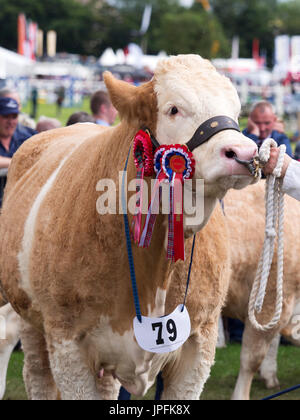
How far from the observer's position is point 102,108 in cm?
Result: 749

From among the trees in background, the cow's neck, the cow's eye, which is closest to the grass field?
the cow's neck

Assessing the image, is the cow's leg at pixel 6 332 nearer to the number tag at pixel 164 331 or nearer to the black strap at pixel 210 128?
the number tag at pixel 164 331

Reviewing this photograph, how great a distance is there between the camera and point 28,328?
459 centimetres

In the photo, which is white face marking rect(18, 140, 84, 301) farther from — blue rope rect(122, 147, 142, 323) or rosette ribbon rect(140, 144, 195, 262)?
rosette ribbon rect(140, 144, 195, 262)

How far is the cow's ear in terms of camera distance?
123 inches

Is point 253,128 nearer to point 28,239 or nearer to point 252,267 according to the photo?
point 252,267

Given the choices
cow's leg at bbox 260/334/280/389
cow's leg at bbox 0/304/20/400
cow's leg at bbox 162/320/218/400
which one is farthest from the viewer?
cow's leg at bbox 260/334/280/389

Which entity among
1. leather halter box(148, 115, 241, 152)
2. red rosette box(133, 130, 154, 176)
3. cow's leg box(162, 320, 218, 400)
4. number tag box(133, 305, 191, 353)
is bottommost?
cow's leg box(162, 320, 218, 400)

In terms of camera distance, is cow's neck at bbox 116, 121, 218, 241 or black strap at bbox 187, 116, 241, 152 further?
cow's neck at bbox 116, 121, 218, 241

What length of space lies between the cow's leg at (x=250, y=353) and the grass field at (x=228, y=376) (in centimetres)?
32

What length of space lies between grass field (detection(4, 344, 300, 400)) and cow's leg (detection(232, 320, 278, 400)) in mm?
325

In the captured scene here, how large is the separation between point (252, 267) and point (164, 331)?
7.15ft

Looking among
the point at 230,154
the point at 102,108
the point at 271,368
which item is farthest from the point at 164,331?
the point at 102,108
